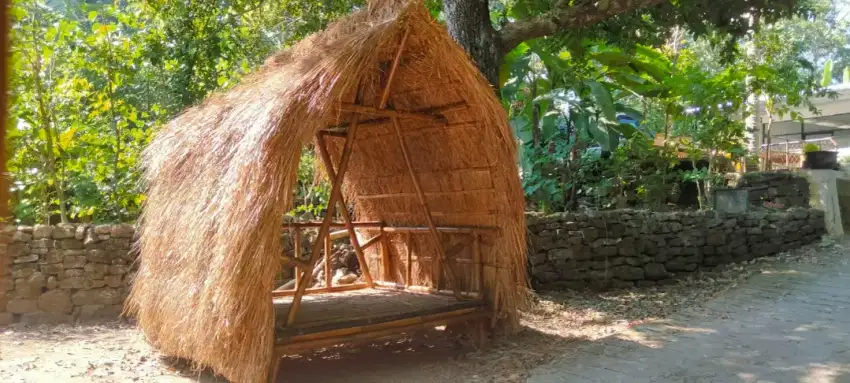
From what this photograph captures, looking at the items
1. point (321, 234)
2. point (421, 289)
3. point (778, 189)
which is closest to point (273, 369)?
point (321, 234)

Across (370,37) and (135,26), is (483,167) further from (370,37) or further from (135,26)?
(135,26)

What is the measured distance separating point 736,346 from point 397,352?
2.71 metres

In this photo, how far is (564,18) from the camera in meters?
6.59

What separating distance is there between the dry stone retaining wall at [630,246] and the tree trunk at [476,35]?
206cm

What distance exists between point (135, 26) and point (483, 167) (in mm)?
5329

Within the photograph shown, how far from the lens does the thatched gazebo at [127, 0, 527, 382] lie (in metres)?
4.14

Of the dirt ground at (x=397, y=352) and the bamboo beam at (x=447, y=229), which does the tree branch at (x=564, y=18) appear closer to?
the bamboo beam at (x=447, y=229)

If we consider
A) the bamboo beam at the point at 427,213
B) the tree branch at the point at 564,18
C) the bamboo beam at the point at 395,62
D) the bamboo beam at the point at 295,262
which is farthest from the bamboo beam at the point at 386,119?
the bamboo beam at the point at 295,262

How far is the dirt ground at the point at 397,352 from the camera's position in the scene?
16.9 feet

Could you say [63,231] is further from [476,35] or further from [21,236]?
[476,35]

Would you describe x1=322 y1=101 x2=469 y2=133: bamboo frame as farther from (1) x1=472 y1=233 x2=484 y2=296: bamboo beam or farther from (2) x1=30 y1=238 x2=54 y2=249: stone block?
(2) x1=30 y1=238 x2=54 y2=249: stone block

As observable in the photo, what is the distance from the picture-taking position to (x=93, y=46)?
8.08 meters

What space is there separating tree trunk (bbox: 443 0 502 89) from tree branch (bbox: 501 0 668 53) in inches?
5.9

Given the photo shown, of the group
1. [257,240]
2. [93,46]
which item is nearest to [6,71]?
[257,240]
